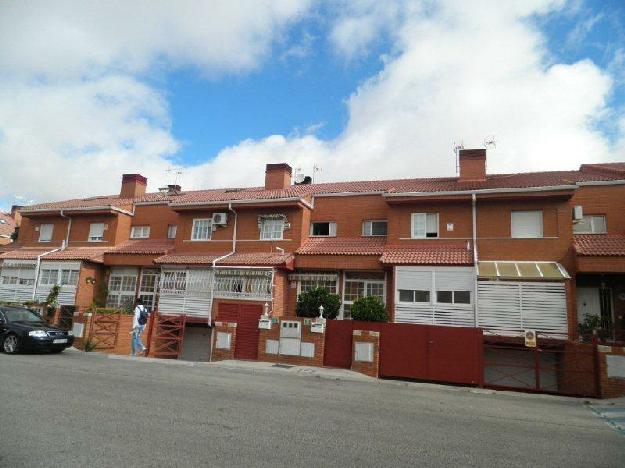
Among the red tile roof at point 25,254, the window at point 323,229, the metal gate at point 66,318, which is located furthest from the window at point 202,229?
the red tile roof at point 25,254

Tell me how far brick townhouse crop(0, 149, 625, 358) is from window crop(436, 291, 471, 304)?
1.9 inches

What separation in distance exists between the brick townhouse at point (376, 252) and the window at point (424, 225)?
0.14 ft

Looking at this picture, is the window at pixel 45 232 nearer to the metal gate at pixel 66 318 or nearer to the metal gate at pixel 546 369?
the metal gate at pixel 66 318

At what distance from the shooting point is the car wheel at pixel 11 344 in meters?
14.4

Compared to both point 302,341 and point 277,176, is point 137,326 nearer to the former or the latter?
point 302,341

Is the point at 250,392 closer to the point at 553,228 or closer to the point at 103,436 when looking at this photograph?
the point at 103,436

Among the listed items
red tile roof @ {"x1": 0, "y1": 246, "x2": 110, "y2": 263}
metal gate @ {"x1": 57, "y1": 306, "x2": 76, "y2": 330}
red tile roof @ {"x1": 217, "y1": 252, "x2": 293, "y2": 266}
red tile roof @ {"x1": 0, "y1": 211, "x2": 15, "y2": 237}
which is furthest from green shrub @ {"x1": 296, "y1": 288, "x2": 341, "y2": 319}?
red tile roof @ {"x1": 0, "y1": 211, "x2": 15, "y2": 237}

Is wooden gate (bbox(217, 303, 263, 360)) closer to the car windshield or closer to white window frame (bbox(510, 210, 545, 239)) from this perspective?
the car windshield

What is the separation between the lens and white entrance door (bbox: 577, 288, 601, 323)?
16.9 m

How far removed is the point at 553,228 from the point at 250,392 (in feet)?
41.7

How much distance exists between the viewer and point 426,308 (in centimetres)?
1670

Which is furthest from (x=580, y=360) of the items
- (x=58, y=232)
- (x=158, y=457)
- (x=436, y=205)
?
(x=58, y=232)

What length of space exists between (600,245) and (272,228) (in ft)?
42.1

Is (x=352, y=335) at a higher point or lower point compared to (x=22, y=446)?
higher
